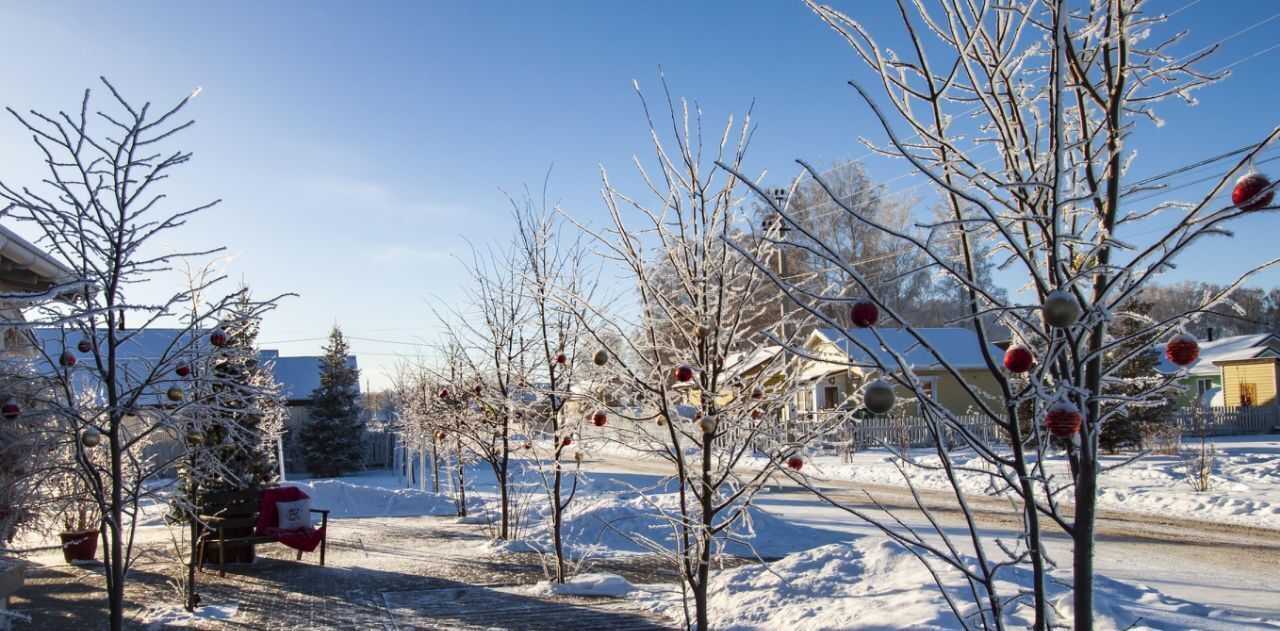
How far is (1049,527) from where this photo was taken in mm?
8977

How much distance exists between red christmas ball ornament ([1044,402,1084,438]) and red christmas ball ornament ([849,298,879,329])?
435mm

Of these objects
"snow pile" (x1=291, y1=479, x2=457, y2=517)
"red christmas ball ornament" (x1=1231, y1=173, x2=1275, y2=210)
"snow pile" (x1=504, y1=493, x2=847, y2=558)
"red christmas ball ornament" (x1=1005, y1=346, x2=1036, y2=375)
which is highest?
"red christmas ball ornament" (x1=1231, y1=173, x2=1275, y2=210)

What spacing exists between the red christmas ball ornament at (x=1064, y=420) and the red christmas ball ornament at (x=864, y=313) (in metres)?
0.43

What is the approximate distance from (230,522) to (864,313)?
9838mm

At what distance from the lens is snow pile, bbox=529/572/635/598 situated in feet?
25.7

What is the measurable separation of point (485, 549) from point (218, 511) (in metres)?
3.17

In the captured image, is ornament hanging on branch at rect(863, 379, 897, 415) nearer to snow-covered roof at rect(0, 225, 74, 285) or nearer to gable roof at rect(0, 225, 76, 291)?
snow-covered roof at rect(0, 225, 74, 285)

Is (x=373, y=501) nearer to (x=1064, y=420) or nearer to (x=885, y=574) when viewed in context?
(x=885, y=574)

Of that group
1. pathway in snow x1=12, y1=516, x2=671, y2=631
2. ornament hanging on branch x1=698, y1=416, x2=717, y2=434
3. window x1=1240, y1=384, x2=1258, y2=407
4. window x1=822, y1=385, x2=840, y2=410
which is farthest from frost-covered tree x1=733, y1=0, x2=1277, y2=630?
window x1=1240, y1=384, x2=1258, y2=407

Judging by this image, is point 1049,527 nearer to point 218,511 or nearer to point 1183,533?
point 1183,533

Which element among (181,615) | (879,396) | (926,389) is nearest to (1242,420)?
(926,389)

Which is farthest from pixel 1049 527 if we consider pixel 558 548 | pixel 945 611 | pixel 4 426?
pixel 4 426

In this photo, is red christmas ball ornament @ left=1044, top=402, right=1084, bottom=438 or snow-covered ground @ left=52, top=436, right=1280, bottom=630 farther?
snow-covered ground @ left=52, top=436, right=1280, bottom=630

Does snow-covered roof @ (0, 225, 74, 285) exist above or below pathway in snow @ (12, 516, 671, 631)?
above
